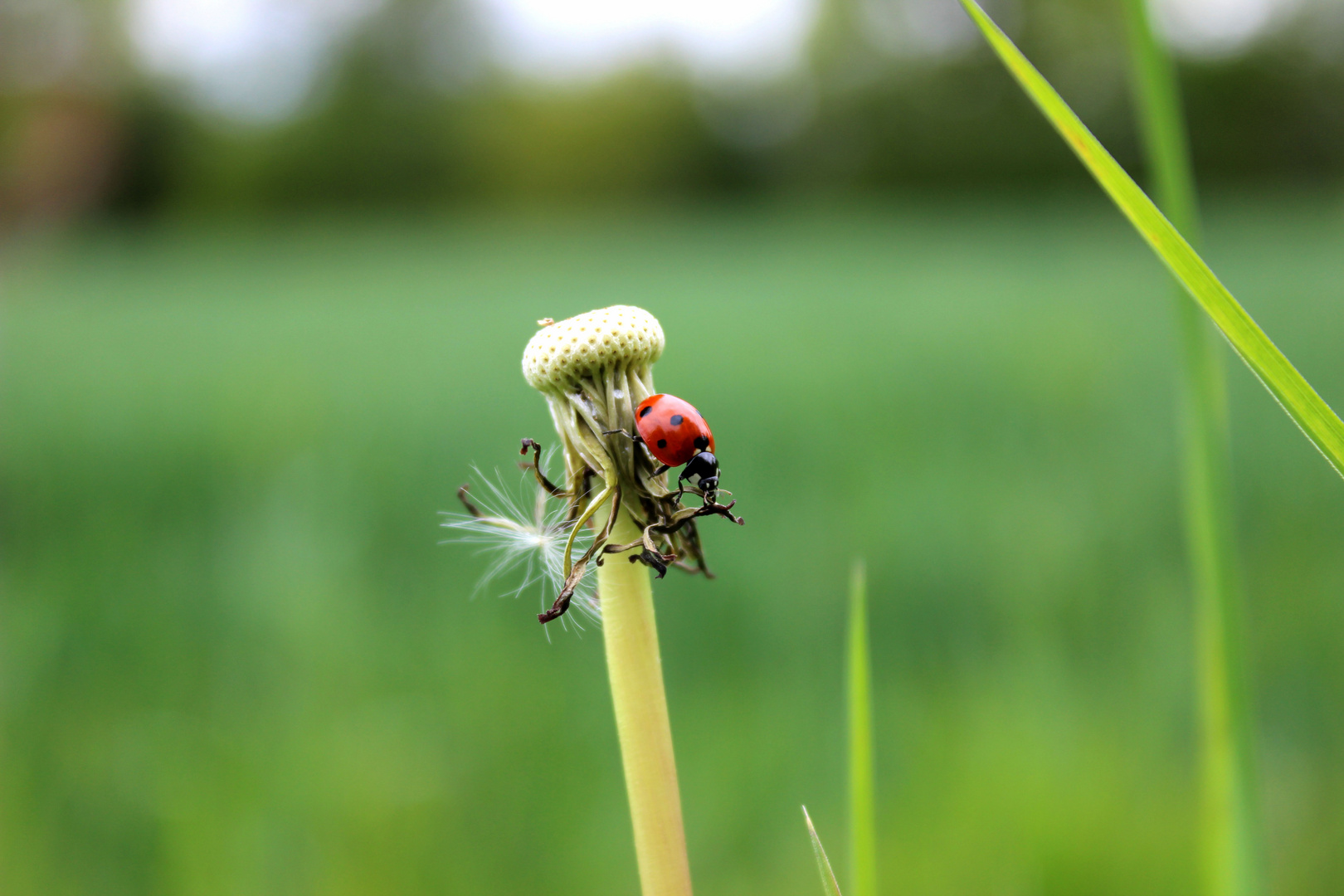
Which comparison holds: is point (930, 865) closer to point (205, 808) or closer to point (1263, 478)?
point (205, 808)

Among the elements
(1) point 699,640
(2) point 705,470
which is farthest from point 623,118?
(2) point 705,470

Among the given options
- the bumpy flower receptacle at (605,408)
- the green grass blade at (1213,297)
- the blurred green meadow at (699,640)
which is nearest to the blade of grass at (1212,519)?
the green grass blade at (1213,297)

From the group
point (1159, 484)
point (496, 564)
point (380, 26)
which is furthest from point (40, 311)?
point (380, 26)

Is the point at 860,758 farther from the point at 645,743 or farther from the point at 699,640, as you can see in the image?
the point at 699,640

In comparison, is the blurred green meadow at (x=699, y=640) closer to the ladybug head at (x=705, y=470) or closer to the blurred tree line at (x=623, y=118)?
the ladybug head at (x=705, y=470)

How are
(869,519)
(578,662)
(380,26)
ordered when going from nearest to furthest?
(578,662)
(869,519)
(380,26)

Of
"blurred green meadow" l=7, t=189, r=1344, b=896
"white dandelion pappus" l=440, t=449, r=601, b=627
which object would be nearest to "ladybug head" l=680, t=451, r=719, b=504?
"white dandelion pappus" l=440, t=449, r=601, b=627
